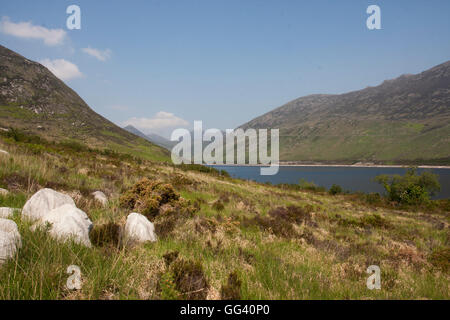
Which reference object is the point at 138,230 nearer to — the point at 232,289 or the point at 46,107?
the point at 232,289

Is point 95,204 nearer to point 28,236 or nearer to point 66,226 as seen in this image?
point 66,226

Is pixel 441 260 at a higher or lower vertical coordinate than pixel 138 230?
lower

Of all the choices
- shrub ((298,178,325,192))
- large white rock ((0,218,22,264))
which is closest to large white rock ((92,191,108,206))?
large white rock ((0,218,22,264))

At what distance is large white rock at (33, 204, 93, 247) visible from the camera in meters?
3.05

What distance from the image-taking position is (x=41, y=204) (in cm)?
396

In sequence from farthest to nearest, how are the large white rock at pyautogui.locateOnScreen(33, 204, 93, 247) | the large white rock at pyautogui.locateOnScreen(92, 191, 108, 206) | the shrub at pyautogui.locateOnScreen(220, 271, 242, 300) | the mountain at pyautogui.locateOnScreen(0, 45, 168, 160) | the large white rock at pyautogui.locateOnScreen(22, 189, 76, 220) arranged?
the mountain at pyautogui.locateOnScreen(0, 45, 168, 160) < the large white rock at pyautogui.locateOnScreen(92, 191, 108, 206) < the large white rock at pyautogui.locateOnScreen(22, 189, 76, 220) < the large white rock at pyautogui.locateOnScreen(33, 204, 93, 247) < the shrub at pyautogui.locateOnScreen(220, 271, 242, 300)

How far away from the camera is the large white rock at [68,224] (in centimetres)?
305

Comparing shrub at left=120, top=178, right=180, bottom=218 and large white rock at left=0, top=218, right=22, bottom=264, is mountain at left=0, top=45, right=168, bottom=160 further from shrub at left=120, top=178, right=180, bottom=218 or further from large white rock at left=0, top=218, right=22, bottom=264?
large white rock at left=0, top=218, right=22, bottom=264

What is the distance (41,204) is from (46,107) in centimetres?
12945

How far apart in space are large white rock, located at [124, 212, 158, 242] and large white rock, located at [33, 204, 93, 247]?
2.06 ft

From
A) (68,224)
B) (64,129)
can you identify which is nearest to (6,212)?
(68,224)

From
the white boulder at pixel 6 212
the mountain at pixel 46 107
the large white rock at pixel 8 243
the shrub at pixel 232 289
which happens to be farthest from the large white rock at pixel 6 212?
the mountain at pixel 46 107

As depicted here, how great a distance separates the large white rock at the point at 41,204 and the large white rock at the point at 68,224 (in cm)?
43
